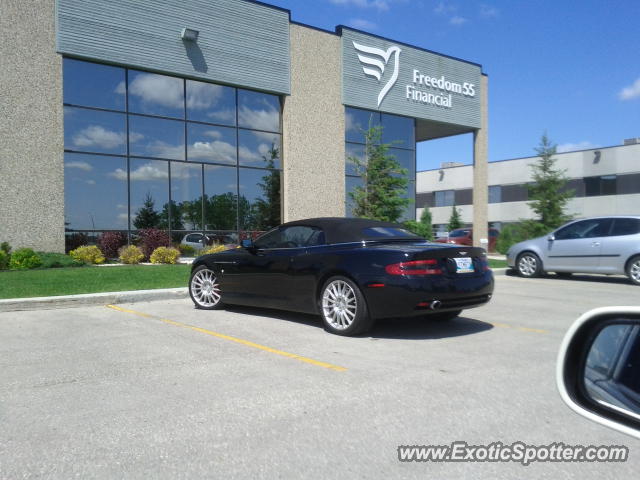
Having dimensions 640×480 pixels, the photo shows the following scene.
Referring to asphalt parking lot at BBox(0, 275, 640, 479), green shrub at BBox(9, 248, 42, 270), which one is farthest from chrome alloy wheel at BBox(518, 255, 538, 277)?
green shrub at BBox(9, 248, 42, 270)

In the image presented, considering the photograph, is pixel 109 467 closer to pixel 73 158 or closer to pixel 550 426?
pixel 550 426

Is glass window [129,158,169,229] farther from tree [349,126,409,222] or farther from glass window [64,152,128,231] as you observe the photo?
tree [349,126,409,222]

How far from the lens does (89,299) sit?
9.12m

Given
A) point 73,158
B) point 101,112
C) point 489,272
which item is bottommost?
point 489,272

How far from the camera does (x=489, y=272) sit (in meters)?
7.04

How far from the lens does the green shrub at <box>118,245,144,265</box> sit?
16703mm

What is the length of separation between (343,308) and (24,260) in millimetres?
11238

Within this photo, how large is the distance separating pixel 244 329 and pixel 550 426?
4.20 m

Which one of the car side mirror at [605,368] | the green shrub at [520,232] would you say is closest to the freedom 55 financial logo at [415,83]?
the green shrub at [520,232]

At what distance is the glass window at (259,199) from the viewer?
20.3 m

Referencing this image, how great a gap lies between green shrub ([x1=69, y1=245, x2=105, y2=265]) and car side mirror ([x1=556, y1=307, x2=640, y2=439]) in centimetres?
1589

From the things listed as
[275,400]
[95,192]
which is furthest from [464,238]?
[275,400]

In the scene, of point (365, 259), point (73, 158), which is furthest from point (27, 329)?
point (73, 158)

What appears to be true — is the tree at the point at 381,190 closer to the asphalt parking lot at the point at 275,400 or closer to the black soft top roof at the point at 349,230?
the black soft top roof at the point at 349,230
